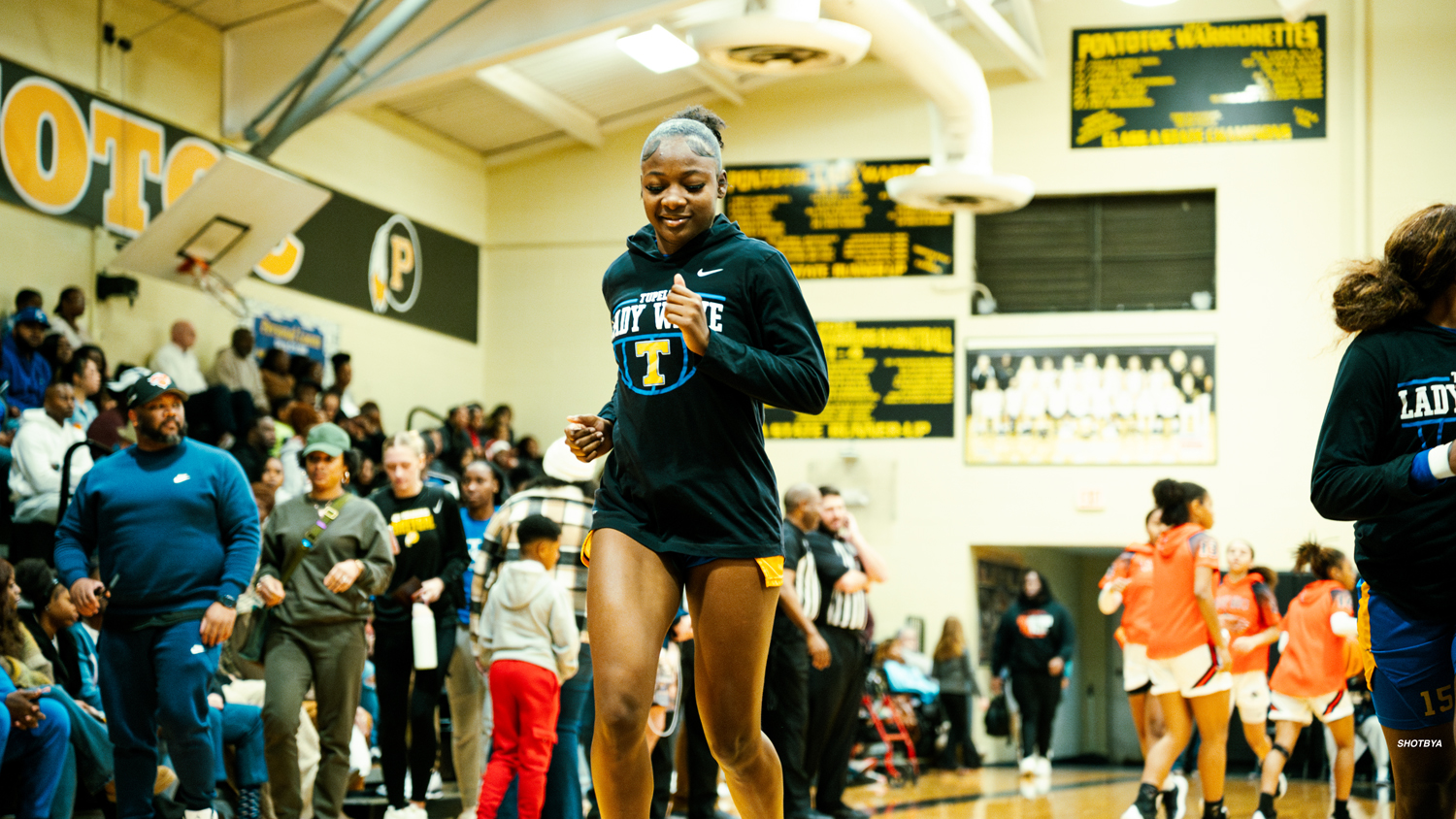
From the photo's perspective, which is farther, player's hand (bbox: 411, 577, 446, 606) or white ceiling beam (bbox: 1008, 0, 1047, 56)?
white ceiling beam (bbox: 1008, 0, 1047, 56)

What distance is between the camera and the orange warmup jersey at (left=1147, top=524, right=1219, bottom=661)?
23.4ft

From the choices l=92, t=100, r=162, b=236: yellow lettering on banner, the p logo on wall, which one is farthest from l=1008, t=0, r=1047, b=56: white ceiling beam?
l=92, t=100, r=162, b=236: yellow lettering on banner

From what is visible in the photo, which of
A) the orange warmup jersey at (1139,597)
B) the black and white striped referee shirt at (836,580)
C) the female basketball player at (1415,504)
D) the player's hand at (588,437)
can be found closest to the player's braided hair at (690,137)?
the player's hand at (588,437)

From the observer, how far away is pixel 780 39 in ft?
31.4

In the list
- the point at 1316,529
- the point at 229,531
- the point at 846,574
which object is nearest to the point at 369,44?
the point at 846,574

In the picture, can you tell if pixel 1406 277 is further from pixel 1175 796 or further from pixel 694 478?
pixel 1175 796

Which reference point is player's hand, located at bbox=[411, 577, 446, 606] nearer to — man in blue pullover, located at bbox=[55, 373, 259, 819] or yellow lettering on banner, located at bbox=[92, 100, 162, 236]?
man in blue pullover, located at bbox=[55, 373, 259, 819]

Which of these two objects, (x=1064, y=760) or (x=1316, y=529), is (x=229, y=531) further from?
(x=1064, y=760)

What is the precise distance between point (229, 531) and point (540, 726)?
1464 millimetres

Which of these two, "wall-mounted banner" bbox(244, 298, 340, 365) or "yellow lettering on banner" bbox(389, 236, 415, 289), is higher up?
"yellow lettering on banner" bbox(389, 236, 415, 289)

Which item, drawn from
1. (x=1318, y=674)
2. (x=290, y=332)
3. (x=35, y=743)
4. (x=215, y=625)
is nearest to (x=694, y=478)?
(x=215, y=625)

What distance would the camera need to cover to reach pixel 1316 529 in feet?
47.5

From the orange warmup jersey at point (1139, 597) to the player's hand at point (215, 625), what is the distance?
468 cm

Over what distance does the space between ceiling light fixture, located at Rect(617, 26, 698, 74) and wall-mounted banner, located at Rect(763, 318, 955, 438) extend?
11.3ft
